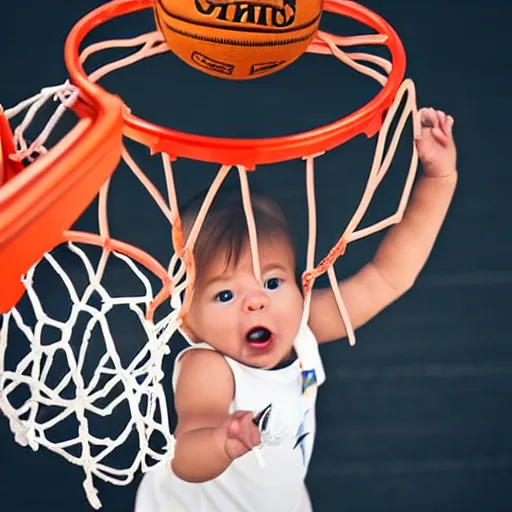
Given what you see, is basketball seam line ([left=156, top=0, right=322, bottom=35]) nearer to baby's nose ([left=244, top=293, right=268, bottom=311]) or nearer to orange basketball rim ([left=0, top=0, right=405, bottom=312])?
orange basketball rim ([left=0, top=0, right=405, bottom=312])

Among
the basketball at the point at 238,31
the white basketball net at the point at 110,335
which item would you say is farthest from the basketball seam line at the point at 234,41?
the white basketball net at the point at 110,335

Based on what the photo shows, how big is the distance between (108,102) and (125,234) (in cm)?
46

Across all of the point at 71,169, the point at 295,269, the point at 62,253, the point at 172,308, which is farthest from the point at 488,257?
the point at 71,169

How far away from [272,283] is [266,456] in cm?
30

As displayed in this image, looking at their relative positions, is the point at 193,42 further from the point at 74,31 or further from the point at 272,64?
the point at 74,31

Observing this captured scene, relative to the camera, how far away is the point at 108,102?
1.27 metres

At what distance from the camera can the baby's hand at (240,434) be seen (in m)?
1.75

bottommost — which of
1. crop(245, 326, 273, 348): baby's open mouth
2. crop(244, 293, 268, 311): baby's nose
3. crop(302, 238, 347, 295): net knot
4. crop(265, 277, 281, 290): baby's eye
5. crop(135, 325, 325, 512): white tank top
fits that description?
crop(135, 325, 325, 512): white tank top

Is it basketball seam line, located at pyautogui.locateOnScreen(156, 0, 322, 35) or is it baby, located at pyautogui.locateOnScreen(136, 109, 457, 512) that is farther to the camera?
baby, located at pyautogui.locateOnScreen(136, 109, 457, 512)

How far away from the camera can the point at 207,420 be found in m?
1.75

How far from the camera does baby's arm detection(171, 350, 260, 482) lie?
174cm

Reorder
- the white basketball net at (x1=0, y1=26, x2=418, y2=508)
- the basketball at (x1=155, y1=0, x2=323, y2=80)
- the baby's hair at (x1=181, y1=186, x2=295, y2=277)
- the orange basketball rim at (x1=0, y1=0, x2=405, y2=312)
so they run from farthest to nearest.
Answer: the baby's hair at (x1=181, y1=186, x2=295, y2=277) < the white basketball net at (x1=0, y1=26, x2=418, y2=508) < the basketball at (x1=155, y1=0, x2=323, y2=80) < the orange basketball rim at (x1=0, y1=0, x2=405, y2=312)

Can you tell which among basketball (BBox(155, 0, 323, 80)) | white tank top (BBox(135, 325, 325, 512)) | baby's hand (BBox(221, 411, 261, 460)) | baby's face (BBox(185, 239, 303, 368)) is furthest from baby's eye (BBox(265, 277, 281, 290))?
basketball (BBox(155, 0, 323, 80))

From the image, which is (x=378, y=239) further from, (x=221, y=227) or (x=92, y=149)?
(x=92, y=149)
